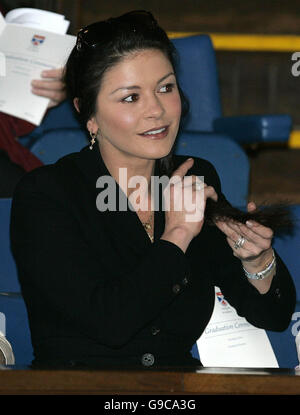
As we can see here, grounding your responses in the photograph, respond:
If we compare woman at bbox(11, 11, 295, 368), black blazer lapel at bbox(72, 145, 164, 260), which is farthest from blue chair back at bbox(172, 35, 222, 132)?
black blazer lapel at bbox(72, 145, 164, 260)

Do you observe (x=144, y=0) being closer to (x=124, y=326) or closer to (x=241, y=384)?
(x=124, y=326)

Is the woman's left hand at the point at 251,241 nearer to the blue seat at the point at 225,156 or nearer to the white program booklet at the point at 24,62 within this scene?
the blue seat at the point at 225,156

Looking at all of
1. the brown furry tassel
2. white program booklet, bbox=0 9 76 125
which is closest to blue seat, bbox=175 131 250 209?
white program booklet, bbox=0 9 76 125

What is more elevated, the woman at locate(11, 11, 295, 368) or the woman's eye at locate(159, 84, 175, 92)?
the woman's eye at locate(159, 84, 175, 92)

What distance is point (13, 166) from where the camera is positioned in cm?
208

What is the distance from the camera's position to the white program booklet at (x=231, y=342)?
63.5 inches

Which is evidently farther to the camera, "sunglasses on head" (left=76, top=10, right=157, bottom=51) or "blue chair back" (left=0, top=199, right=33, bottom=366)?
"blue chair back" (left=0, top=199, right=33, bottom=366)

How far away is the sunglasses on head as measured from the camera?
4.99 ft

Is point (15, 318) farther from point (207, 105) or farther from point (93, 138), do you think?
point (207, 105)

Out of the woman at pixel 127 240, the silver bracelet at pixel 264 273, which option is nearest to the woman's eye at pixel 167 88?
the woman at pixel 127 240

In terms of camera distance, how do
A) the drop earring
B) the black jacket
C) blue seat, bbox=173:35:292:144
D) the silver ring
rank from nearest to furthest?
the black jacket → the silver ring → the drop earring → blue seat, bbox=173:35:292:144

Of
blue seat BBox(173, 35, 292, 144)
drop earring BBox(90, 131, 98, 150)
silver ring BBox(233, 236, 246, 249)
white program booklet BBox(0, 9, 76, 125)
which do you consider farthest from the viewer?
blue seat BBox(173, 35, 292, 144)

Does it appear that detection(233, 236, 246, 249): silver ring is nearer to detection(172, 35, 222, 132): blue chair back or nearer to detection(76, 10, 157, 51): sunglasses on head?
detection(76, 10, 157, 51): sunglasses on head

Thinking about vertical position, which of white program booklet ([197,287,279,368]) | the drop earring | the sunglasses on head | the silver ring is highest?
the sunglasses on head
